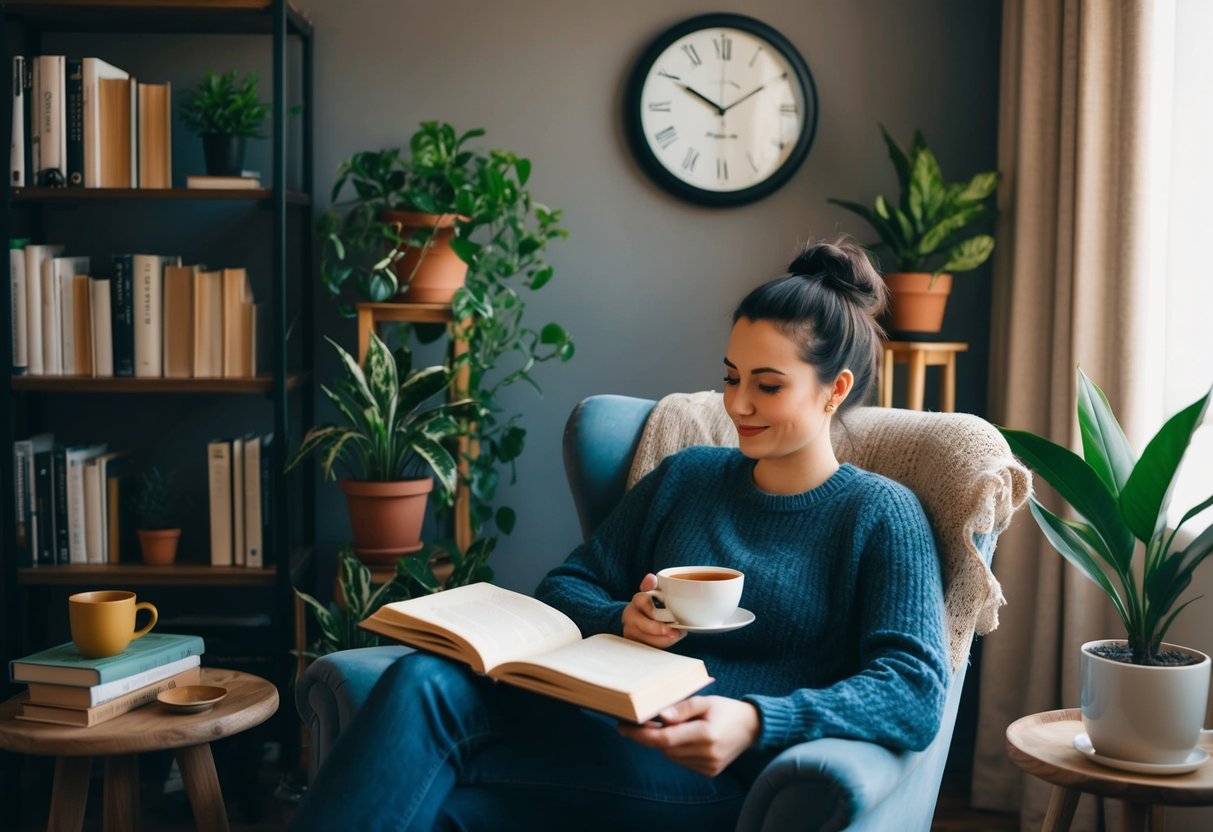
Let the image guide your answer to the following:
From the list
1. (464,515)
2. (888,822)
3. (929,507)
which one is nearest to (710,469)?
(929,507)

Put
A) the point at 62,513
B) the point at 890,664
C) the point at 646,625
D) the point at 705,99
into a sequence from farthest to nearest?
1. the point at 705,99
2. the point at 62,513
3. the point at 646,625
4. the point at 890,664

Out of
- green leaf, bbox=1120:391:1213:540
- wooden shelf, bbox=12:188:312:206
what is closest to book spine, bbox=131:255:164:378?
wooden shelf, bbox=12:188:312:206

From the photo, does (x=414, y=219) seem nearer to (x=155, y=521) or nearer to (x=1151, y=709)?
(x=155, y=521)

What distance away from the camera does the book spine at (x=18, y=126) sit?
8.02 feet

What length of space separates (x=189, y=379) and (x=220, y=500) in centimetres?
27

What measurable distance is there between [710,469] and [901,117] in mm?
1398

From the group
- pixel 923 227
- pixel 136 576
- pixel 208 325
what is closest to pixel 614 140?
pixel 923 227

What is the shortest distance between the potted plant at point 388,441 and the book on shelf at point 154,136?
0.56m

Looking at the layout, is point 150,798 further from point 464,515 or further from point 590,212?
point 590,212

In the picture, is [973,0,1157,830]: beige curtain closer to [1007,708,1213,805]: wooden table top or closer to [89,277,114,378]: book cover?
[1007,708,1213,805]: wooden table top

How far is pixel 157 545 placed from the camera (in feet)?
8.43

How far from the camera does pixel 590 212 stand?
111 inches

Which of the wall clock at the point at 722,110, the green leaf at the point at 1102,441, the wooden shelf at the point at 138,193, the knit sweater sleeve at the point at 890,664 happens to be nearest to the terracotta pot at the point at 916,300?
the wall clock at the point at 722,110

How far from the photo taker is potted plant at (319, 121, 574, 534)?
2.51 metres
